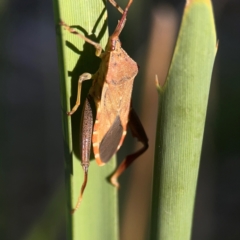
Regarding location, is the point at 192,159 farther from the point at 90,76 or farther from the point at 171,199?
the point at 90,76

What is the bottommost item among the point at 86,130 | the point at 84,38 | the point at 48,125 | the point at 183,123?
the point at 48,125

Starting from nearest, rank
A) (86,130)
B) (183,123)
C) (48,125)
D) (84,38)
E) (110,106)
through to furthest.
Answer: (183,123), (84,38), (86,130), (110,106), (48,125)

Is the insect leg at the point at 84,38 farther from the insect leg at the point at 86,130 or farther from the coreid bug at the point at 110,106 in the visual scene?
the insect leg at the point at 86,130

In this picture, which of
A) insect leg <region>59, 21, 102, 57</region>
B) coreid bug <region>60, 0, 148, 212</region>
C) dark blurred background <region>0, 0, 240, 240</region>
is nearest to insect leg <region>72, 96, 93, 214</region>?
coreid bug <region>60, 0, 148, 212</region>

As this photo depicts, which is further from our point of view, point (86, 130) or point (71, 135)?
point (86, 130)

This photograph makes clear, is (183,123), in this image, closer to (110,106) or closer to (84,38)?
(84,38)

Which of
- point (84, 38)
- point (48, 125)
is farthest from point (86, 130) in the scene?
point (48, 125)

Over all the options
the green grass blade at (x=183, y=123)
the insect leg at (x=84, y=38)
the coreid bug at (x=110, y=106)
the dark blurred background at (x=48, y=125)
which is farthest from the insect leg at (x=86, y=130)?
the dark blurred background at (x=48, y=125)

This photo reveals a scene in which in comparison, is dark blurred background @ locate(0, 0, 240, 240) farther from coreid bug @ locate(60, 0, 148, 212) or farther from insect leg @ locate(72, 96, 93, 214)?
insect leg @ locate(72, 96, 93, 214)
